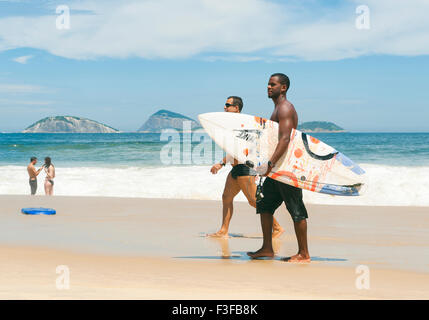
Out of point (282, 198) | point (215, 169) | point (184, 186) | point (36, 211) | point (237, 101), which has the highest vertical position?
point (237, 101)

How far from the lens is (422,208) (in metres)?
10.9

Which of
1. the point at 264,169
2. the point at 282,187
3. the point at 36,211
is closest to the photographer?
the point at 264,169

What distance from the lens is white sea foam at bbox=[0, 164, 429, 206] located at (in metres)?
14.9

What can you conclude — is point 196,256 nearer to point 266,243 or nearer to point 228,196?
point 266,243

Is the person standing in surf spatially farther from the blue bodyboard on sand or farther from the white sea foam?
the blue bodyboard on sand

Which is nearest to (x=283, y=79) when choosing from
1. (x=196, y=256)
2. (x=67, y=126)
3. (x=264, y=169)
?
(x=264, y=169)

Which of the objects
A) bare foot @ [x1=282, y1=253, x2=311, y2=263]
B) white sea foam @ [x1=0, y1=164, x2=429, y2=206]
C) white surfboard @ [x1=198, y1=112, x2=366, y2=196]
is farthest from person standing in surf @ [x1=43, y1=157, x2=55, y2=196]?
bare foot @ [x1=282, y1=253, x2=311, y2=263]

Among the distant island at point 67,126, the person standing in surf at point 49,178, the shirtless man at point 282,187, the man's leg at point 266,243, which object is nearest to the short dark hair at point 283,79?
the shirtless man at point 282,187

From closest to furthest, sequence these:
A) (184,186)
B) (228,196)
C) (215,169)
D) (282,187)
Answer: (282,187) → (215,169) → (228,196) → (184,186)

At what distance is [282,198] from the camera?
5.37 m

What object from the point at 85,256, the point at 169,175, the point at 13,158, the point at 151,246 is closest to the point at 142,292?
the point at 85,256

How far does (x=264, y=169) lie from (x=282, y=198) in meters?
0.44

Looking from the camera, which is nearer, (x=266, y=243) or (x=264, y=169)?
(x=264, y=169)
